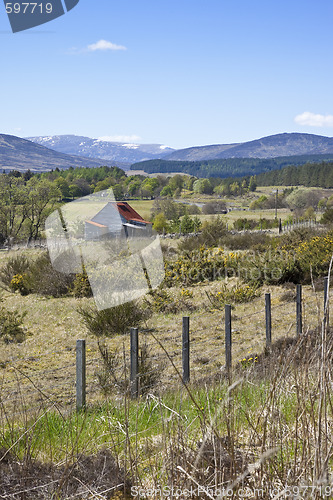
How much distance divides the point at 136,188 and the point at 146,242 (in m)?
2.84

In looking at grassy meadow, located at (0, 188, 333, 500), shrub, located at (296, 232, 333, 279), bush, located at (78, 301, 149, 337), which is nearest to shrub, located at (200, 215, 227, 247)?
grassy meadow, located at (0, 188, 333, 500)

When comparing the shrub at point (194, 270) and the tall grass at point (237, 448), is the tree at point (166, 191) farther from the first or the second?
the shrub at point (194, 270)

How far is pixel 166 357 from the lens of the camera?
24.0 feet

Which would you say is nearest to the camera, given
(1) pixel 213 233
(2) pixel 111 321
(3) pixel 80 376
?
(3) pixel 80 376

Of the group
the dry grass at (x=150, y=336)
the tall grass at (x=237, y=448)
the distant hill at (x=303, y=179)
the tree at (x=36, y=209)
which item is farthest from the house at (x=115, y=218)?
the distant hill at (x=303, y=179)

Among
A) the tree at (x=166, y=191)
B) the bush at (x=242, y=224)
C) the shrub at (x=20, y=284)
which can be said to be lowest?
the shrub at (x=20, y=284)

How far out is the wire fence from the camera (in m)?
5.58

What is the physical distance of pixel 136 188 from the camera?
24.0 feet

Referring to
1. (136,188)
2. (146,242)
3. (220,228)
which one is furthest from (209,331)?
(220,228)

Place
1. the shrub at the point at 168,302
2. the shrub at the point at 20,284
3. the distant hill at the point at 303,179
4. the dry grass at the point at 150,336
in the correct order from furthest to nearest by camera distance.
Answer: the distant hill at the point at 303,179 < the shrub at the point at 20,284 < the shrub at the point at 168,302 < the dry grass at the point at 150,336

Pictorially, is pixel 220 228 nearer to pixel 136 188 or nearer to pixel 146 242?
pixel 146 242

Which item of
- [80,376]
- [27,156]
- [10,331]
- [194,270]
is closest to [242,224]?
[194,270]

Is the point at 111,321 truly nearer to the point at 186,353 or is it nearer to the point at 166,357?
the point at 166,357

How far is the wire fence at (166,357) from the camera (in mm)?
5578
